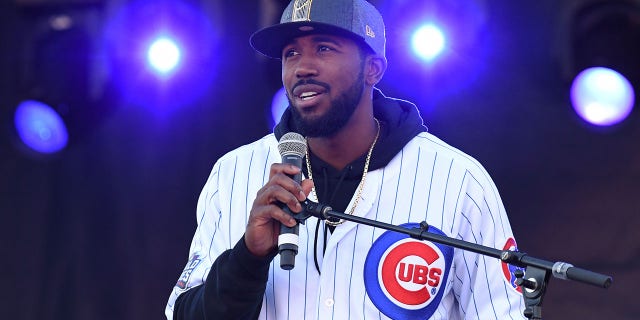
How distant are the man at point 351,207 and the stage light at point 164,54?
2127mm

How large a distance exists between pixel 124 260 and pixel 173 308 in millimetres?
2524

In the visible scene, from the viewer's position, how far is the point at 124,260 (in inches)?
234

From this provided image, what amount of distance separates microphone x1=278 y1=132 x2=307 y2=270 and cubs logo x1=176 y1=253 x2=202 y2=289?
70 cm

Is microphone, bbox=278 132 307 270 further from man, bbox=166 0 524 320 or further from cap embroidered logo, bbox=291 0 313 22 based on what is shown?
cap embroidered logo, bbox=291 0 313 22

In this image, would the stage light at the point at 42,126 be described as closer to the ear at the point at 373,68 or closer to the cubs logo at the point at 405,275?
the ear at the point at 373,68

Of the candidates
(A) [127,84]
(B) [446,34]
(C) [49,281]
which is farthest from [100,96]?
(B) [446,34]

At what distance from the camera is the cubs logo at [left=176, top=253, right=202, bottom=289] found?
139 inches

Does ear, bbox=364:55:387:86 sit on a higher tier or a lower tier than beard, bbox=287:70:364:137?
higher

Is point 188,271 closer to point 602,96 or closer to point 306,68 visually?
point 306,68

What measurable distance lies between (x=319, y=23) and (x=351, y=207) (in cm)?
66

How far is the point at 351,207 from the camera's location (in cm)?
360

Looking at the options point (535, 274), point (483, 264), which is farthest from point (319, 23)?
point (535, 274)

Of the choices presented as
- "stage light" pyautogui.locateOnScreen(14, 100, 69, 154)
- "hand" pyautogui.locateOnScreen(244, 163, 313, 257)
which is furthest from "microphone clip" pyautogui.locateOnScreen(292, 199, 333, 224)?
"stage light" pyautogui.locateOnScreen(14, 100, 69, 154)

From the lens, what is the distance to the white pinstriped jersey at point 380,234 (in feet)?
11.4
